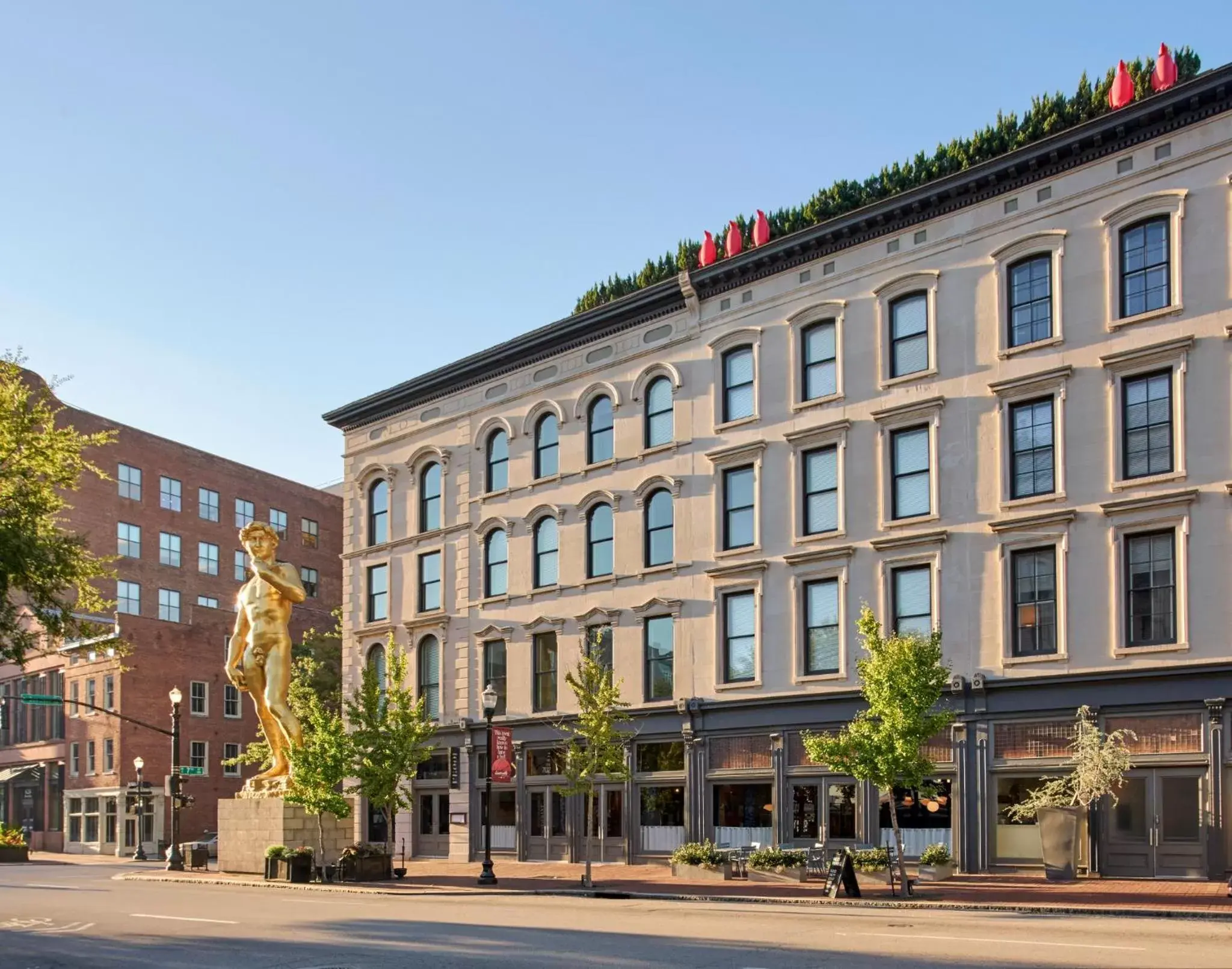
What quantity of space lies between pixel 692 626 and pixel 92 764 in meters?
37.4

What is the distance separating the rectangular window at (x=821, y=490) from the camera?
1372 inches

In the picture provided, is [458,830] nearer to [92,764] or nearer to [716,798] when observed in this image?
[716,798]

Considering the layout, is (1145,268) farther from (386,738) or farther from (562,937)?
(386,738)

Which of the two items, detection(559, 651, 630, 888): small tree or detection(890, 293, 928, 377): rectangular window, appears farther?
detection(890, 293, 928, 377): rectangular window

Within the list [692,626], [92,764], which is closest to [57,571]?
[692,626]

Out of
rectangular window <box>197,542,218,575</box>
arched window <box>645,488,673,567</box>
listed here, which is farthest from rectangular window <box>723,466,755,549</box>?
rectangular window <box>197,542,218,575</box>

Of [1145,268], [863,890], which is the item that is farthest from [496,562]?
[1145,268]

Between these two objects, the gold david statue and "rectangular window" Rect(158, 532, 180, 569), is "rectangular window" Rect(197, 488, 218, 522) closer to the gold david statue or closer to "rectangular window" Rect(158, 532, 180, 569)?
"rectangular window" Rect(158, 532, 180, 569)

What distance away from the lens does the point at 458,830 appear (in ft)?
140

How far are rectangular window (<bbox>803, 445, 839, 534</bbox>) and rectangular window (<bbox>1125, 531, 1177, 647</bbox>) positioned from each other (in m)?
7.42

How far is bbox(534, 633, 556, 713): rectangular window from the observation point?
41.3 meters

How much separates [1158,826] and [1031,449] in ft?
27.2

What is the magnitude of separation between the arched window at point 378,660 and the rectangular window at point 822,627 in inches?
677

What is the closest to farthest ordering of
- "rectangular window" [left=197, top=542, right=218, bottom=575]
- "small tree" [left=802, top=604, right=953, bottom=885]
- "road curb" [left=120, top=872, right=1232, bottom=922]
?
"road curb" [left=120, top=872, right=1232, bottom=922], "small tree" [left=802, top=604, right=953, bottom=885], "rectangular window" [left=197, top=542, right=218, bottom=575]
